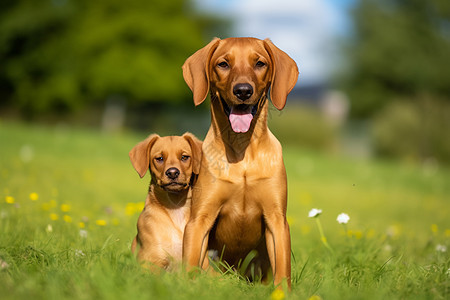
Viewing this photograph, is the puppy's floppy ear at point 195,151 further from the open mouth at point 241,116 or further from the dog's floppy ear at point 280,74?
the dog's floppy ear at point 280,74

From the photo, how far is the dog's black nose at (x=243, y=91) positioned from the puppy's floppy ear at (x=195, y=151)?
2.44 feet

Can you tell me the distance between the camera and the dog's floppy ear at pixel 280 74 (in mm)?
3422

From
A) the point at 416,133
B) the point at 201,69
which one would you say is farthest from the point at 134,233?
the point at 416,133

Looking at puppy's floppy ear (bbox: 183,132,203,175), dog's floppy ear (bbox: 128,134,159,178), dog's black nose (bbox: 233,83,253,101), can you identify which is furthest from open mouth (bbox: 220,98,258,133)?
dog's floppy ear (bbox: 128,134,159,178)

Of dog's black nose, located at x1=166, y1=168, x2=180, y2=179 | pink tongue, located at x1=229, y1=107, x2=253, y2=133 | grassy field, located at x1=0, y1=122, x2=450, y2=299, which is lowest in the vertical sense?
grassy field, located at x1=0, y1=122, x2=450, y2=299

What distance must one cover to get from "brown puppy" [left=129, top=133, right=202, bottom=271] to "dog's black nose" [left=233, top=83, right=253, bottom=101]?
2.71ft

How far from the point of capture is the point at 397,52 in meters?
37.0

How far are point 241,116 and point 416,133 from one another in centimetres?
2682

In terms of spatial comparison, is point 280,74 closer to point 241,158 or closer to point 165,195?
point 241,158

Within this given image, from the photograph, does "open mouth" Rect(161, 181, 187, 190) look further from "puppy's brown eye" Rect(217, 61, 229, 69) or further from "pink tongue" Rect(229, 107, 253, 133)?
"puppy's brown eye" Rect(217, 61, 229, 69)

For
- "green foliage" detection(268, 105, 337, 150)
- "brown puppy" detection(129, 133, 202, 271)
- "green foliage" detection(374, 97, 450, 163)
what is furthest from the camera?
"green foliage" detection(268, 105, 337, 150)

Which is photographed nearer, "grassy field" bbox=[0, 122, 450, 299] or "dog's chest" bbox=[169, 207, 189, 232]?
"grassy field" bbox=[0, 122, 450, 299]

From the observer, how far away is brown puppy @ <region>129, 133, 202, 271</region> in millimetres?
3631

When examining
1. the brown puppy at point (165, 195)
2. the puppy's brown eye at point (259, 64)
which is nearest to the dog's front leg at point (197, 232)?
the brown puppy at point (165, 195)
